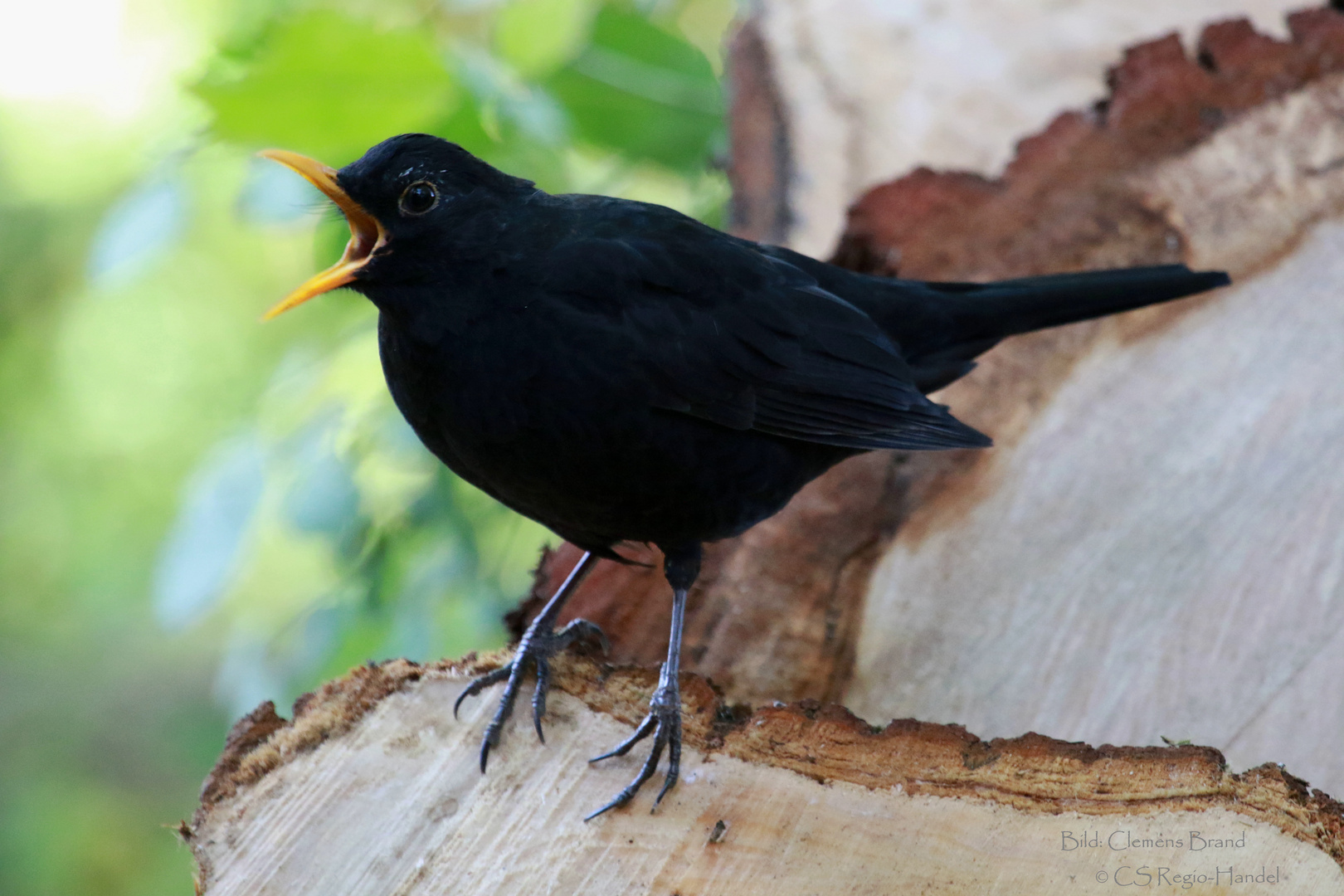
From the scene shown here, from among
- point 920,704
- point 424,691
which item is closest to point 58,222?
point 424,691

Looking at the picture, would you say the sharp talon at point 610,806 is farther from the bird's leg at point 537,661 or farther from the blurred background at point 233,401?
the blurred background at point 233,401

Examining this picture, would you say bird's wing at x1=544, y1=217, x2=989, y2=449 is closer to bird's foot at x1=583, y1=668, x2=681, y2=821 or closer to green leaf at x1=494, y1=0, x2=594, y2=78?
bird's foot at x1=583, y1=668, x2=681, y2=821

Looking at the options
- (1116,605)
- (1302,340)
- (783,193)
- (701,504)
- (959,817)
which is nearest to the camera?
(959,817)

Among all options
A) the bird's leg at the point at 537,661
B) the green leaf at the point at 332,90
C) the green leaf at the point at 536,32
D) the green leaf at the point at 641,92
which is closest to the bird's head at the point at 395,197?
the green leaf at the point at 332,90

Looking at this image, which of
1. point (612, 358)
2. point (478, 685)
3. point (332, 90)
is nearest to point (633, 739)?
point (478, 685)

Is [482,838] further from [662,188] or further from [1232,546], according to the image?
[662,188]
